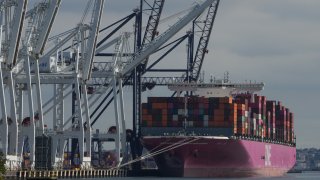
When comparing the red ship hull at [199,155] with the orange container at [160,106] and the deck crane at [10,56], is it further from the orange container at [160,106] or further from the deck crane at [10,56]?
the deck crane at [10,56]

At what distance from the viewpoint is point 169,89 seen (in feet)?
416

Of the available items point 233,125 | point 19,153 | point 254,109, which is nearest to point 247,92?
point 254,109

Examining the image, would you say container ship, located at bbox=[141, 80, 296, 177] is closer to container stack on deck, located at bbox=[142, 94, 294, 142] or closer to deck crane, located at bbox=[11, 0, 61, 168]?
container stack on deck, located at bbox=[142, 94, 294, 142]

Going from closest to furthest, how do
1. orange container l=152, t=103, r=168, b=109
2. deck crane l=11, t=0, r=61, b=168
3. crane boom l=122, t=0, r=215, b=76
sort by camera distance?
deck crane l=11, t=0, r=61, b=168
crane boom l=122, t=0, r=215, b=76
orange container l=152, t=103, r=168, b=109

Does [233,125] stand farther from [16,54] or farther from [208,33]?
[16,54]

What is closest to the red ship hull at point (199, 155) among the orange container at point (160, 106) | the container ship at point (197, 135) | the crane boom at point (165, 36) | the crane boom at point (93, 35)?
the container ship at point (197, 135)

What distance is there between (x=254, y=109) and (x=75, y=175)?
31.6 meters

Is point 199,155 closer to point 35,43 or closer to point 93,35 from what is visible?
point 93,35

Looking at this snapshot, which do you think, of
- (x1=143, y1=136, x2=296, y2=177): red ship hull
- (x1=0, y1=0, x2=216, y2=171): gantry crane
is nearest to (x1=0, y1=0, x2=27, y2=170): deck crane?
(x1=0, y1=0, x2=216, y2=171): gantry crane

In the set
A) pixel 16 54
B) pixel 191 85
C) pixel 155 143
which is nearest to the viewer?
pixel 16 54

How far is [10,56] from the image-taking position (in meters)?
89.7

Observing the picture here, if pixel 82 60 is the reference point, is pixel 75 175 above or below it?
below

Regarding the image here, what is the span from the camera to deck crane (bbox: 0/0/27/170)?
88188mm

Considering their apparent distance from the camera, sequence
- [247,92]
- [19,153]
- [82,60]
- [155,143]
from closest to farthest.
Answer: [19,153]
[82,60]
[155,143]
[247,92]
